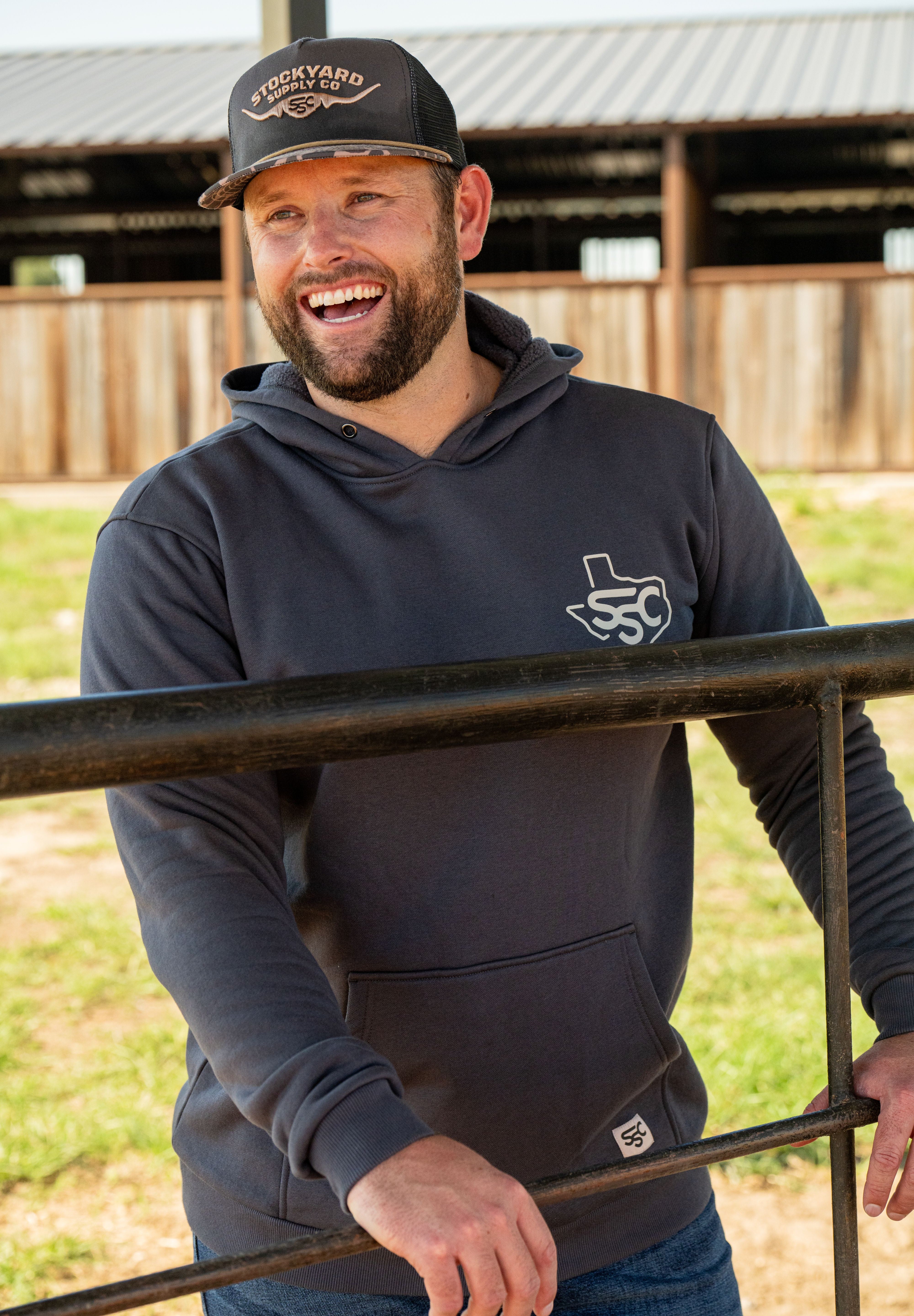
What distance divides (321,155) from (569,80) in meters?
11.1

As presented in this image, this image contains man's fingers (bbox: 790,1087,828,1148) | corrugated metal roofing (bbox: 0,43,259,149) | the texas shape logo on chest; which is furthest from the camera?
corrugated metal roofing (bbox: 0,43,259,149)

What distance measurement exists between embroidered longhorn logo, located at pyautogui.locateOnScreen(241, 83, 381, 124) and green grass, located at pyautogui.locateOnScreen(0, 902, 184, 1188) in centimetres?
258

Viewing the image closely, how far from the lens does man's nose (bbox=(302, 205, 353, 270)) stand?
1.79m

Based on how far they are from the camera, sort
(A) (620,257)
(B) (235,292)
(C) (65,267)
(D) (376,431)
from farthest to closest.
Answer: (C) (65,267), (A) (620,257), (B) (235,292), (D) (376,431)

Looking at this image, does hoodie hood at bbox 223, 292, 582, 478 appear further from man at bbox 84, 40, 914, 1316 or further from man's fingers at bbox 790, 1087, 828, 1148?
man's fingers at bbox 790, 1087, 828, 1148

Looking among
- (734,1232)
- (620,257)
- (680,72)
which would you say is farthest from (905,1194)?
(620,257)

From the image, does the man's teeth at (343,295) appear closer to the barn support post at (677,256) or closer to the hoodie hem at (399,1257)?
the hoodie hem at (399,1257)

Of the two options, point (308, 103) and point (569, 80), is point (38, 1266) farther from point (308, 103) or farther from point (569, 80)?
point (569, 80)

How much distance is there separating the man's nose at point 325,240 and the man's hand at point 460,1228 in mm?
1121

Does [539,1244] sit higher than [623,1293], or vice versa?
[539,1244]

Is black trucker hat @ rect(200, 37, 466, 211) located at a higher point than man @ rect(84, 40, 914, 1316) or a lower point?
higher

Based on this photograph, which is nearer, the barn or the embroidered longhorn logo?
the embroidered longhorn logo

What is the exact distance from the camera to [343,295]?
1.81 metres

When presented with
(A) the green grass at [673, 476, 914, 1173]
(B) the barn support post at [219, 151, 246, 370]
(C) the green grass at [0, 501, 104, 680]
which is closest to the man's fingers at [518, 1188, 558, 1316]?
(A) the green grass at [673, 476, 914, 1173]
